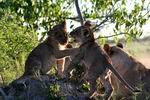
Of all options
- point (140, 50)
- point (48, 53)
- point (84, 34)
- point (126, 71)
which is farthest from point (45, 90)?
point (140, 50)

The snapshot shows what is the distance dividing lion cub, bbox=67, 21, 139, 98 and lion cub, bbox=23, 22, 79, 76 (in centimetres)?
80

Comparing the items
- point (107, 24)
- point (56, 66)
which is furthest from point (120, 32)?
point (56, 66)

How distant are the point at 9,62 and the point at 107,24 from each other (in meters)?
2.89

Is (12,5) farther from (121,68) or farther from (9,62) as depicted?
(121,68)

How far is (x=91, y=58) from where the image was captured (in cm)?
1694

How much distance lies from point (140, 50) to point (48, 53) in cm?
1867

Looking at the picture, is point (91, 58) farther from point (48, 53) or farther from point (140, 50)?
point (140, 50)

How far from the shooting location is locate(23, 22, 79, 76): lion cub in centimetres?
1820

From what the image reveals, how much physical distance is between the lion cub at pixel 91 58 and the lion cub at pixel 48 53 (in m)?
0.80

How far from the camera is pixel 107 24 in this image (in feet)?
73.2

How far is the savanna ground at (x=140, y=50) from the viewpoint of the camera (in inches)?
1129

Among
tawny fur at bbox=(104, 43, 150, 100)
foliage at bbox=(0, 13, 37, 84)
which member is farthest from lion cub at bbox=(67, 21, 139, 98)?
foliage at bbox=(0, 13, 37, 84)

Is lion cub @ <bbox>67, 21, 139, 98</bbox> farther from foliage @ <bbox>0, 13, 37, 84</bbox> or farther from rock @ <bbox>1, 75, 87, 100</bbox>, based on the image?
foliage @ <bbox>0, 13, 37, 84</bbox>

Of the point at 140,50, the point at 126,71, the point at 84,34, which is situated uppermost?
the point at 84,34
